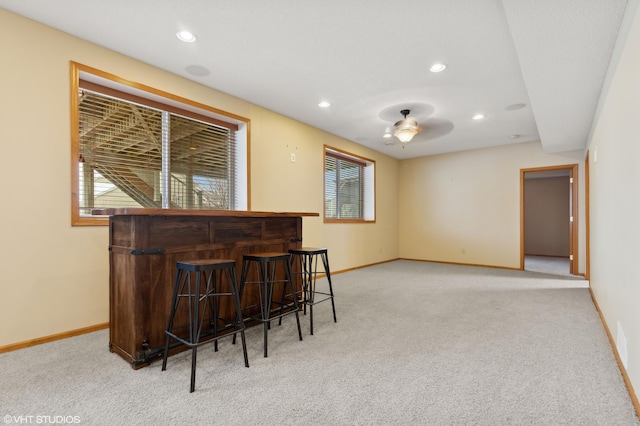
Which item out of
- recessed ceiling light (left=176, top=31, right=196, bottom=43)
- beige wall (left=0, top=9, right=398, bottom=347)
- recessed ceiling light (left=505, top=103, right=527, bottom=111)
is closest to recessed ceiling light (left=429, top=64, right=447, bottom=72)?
recessed ceiling light (left=505, top=103, right=527, bottom=111)

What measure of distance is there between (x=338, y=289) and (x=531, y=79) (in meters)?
3.22

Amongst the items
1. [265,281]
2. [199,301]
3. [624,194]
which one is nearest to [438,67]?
[624,194]

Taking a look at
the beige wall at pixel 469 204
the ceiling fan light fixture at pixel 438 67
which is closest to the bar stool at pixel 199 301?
the ceiling fan light fixture at pixel 438 67

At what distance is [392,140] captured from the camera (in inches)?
231

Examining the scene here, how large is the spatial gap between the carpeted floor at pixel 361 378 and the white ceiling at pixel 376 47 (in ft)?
7.42

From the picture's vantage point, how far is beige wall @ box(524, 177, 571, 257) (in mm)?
8250

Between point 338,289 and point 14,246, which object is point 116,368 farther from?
point 338,289

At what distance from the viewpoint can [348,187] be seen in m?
6.32

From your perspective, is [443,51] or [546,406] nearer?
[546,406]

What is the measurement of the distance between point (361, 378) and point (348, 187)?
4.67 metres

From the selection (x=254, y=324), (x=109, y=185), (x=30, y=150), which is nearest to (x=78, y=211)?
(x=109, y=185)

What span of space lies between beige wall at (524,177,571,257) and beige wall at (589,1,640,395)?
21.7 feet

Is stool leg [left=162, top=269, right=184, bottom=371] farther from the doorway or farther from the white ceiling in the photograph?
the doorway

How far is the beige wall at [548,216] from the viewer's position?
27.1 ft
